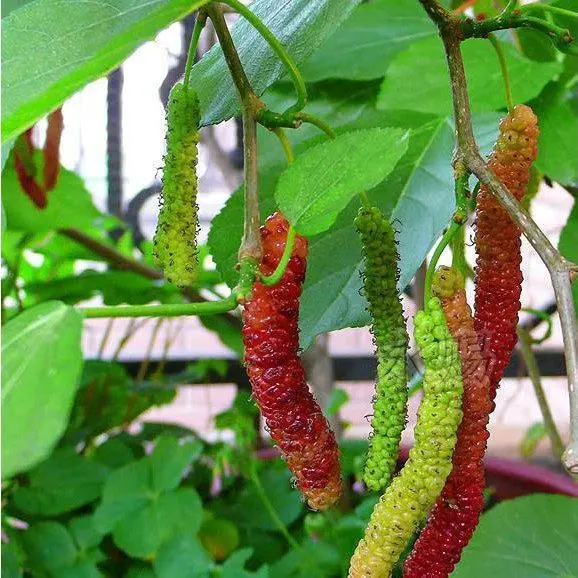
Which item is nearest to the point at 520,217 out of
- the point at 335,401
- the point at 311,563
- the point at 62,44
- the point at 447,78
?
the point at 62,44

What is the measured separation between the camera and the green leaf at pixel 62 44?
20 centimetres

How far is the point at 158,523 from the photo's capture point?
2.15 feet

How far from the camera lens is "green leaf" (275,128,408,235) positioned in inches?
8.8

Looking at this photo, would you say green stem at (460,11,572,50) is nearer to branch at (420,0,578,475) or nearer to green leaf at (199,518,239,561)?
branch at (420,0,578,475)

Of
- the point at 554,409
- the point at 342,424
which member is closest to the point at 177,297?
the point at 342,424

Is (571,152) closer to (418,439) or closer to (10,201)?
(418,439)

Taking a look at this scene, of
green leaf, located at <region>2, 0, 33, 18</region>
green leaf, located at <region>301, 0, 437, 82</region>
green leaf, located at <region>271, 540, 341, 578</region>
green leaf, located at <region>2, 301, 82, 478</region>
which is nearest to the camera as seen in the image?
green leaf, located at <region>2, 301, 82, 478</region>

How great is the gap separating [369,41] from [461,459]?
0.38 m

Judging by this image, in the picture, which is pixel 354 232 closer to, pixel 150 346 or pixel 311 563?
pixel 311 563

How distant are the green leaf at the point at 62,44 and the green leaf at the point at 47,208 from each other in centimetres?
50

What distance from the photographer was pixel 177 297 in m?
0.82

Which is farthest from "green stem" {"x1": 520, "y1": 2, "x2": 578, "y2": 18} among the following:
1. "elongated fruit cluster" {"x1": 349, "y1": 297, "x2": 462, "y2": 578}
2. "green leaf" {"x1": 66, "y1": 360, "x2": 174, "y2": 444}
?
"green leaf" {"x1": 66, "y1": 360, "x2": 174, "y2": 444}

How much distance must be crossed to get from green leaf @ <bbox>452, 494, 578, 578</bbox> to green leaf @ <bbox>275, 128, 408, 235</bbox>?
10.7 inches

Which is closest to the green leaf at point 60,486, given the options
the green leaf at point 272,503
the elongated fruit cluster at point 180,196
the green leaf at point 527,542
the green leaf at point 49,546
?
the green leaf at point 49,546
